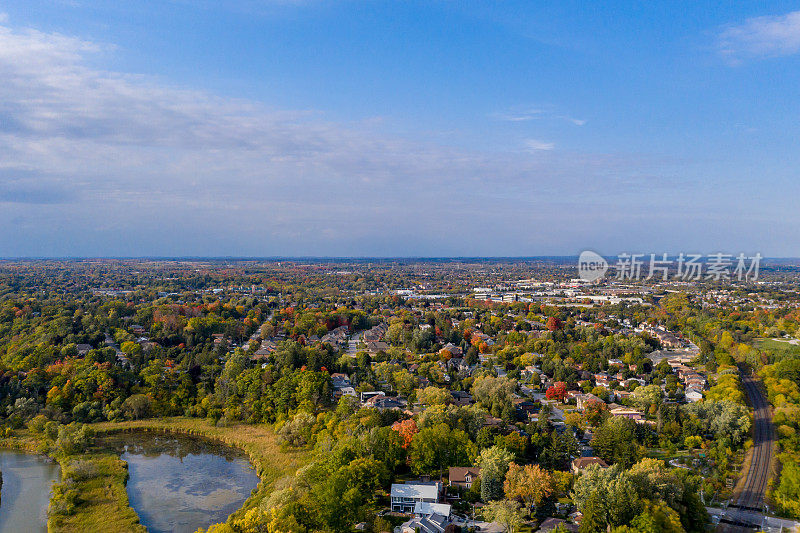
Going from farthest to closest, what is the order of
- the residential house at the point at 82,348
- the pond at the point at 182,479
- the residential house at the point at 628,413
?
the residential house at the point at 82,348 < the residential house at the point at 628,413 < the pond at the point at 182,479

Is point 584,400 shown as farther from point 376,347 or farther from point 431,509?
point 376,347

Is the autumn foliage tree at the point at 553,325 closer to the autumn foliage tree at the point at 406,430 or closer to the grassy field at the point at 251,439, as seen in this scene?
the autumn foliage tree at the point at 406,430

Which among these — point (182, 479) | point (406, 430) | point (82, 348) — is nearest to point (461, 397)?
point (406, 430)

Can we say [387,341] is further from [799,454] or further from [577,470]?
[799,454]

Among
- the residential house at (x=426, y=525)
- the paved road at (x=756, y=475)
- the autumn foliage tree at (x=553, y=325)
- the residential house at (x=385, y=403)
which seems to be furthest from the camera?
the autumn foliage tree at (x=553, y=325)

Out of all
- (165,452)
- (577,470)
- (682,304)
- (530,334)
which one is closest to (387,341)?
(530,334)

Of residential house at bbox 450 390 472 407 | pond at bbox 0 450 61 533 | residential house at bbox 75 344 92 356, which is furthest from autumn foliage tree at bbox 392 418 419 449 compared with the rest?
residential house at bbox 75 344 92 356

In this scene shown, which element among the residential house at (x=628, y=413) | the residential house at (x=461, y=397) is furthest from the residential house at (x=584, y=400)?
the residential house at (x=461, y=397)
